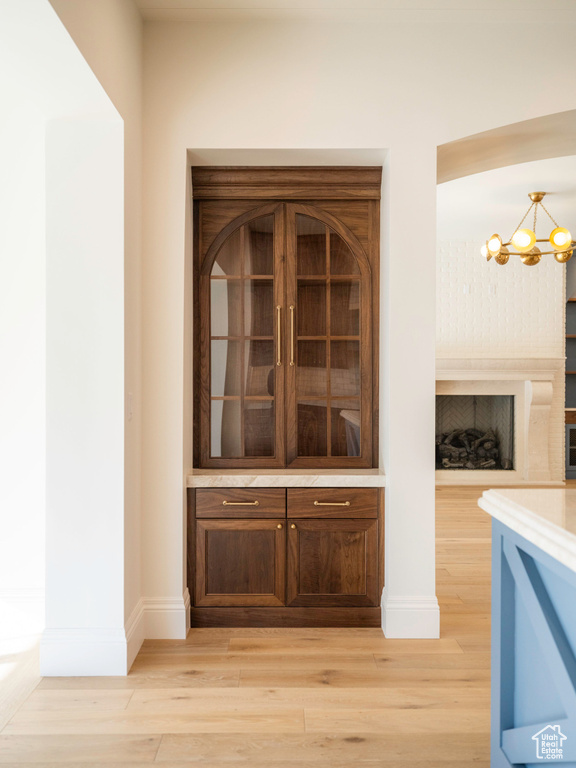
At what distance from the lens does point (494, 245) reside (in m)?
5.21

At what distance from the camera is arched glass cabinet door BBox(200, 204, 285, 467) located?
327 cm

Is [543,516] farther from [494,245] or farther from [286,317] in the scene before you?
[494,245]

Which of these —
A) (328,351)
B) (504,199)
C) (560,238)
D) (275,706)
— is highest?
(504,199)

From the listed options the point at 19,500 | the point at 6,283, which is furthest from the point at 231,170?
the point at 19,500

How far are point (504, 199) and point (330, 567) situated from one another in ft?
12.9

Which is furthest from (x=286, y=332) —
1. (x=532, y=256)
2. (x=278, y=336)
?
(x=532, y=256)

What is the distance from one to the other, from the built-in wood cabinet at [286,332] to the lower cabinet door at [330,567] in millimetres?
386

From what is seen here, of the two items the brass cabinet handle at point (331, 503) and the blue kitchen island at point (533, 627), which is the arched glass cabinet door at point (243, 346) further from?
the blue kitchen island at point (533, 627)

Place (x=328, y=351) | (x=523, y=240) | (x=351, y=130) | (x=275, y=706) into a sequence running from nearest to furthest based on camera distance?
1. (x=275, y=706)
2. (x=351, y=130)
3. (x=328, y=351)
4. (x=523, y=240)

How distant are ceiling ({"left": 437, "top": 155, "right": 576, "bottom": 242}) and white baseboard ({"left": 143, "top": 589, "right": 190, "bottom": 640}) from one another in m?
3.78

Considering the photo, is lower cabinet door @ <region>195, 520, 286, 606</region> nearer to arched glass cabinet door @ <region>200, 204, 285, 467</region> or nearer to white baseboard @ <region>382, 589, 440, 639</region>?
arched glass cabinet door @ <region>200, 204, 285, 467</region>

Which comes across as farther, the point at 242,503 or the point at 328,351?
the point at 328,351

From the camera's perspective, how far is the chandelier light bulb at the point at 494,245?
519 centimetres

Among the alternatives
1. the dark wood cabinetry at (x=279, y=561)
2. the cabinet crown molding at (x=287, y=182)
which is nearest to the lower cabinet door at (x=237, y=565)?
the dark wood cabinetry at (x=279, y=561)
